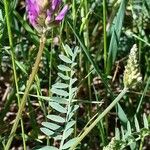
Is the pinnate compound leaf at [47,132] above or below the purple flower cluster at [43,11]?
below

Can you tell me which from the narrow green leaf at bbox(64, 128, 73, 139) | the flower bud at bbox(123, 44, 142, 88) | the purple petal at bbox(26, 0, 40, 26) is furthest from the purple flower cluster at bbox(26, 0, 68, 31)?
the narrow green leaf at bbox(64, 128, 73, 139)

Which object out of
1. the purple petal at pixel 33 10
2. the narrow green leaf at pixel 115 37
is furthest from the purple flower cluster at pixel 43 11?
the narrow green leaf at pixel 115 37

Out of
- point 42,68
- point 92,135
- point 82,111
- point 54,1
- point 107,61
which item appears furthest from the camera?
point 82,111

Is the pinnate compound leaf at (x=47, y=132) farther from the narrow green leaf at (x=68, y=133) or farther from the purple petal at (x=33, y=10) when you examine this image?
the purple petal at (x=33, y=10)

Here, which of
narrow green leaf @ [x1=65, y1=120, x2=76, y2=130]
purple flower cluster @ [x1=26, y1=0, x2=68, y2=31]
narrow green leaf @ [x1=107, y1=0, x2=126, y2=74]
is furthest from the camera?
narrow green leaf @ [x1=107, y1=0, x2=126, y2=74]

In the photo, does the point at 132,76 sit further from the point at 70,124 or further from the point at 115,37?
the point at 115,37

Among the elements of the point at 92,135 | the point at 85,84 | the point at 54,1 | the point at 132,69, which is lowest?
the point at 92,135

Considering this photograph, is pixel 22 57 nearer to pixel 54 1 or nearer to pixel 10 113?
pixel 10 113

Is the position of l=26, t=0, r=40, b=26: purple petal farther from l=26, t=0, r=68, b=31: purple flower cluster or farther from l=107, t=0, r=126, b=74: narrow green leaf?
l=107, t=0, r=126, b=74: narrow green leaf

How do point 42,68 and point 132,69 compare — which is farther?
point 42,68

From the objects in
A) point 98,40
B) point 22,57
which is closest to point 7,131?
point 22,57

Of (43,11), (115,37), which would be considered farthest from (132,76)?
(115,37)
